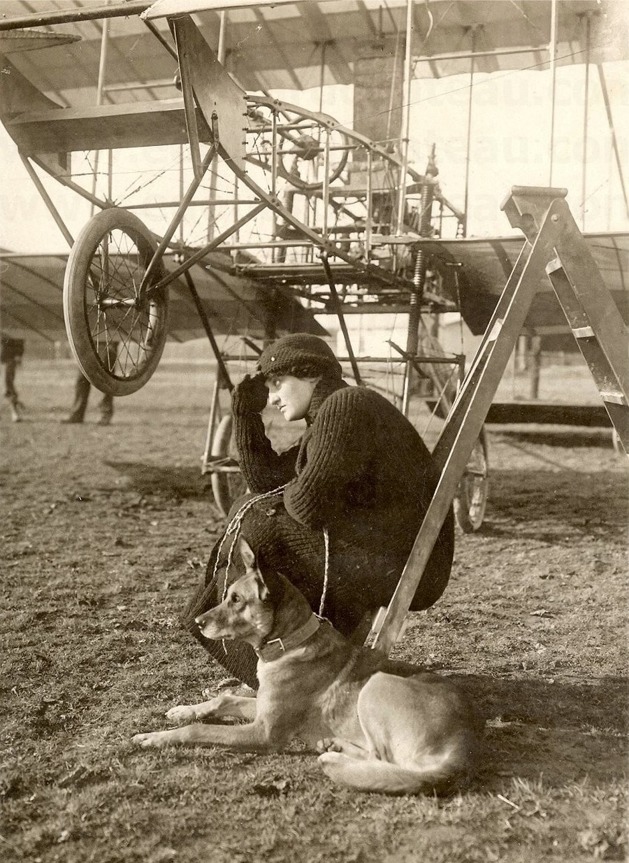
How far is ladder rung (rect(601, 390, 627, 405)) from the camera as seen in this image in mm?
3764

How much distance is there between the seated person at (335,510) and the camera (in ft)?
10.7

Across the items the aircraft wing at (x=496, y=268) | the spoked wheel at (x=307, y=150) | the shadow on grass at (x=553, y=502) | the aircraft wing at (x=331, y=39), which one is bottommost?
the shadow on grass at (x=553, y=502)

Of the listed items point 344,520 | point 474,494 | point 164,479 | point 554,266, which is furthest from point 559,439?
point 344,520

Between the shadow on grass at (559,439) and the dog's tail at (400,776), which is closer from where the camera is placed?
the dog's tail at (400,776)

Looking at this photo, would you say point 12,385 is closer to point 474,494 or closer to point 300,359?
point 474,494

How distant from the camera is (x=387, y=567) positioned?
3527 millimetres

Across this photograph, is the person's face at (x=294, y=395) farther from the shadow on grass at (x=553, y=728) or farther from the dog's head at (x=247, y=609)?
the shadow on grass at (x=553, y=728)

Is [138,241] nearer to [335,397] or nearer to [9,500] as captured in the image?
[335,397]

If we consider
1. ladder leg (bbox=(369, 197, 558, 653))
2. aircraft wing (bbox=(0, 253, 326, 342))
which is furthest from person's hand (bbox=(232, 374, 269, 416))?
aircraft wing (bbox=(0, 253, 326, 342))

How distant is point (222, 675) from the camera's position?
4.11 meters

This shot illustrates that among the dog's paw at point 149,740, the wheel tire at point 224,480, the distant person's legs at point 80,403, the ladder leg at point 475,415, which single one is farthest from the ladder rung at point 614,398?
the distant person's legs at point 80,403

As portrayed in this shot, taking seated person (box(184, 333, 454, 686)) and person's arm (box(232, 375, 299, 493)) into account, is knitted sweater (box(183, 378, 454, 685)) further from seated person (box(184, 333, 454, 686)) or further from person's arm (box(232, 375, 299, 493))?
person's arm (box(232, 375, 299, 493))

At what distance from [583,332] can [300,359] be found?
1407mm

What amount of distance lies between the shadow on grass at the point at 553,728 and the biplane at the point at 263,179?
283 cm
